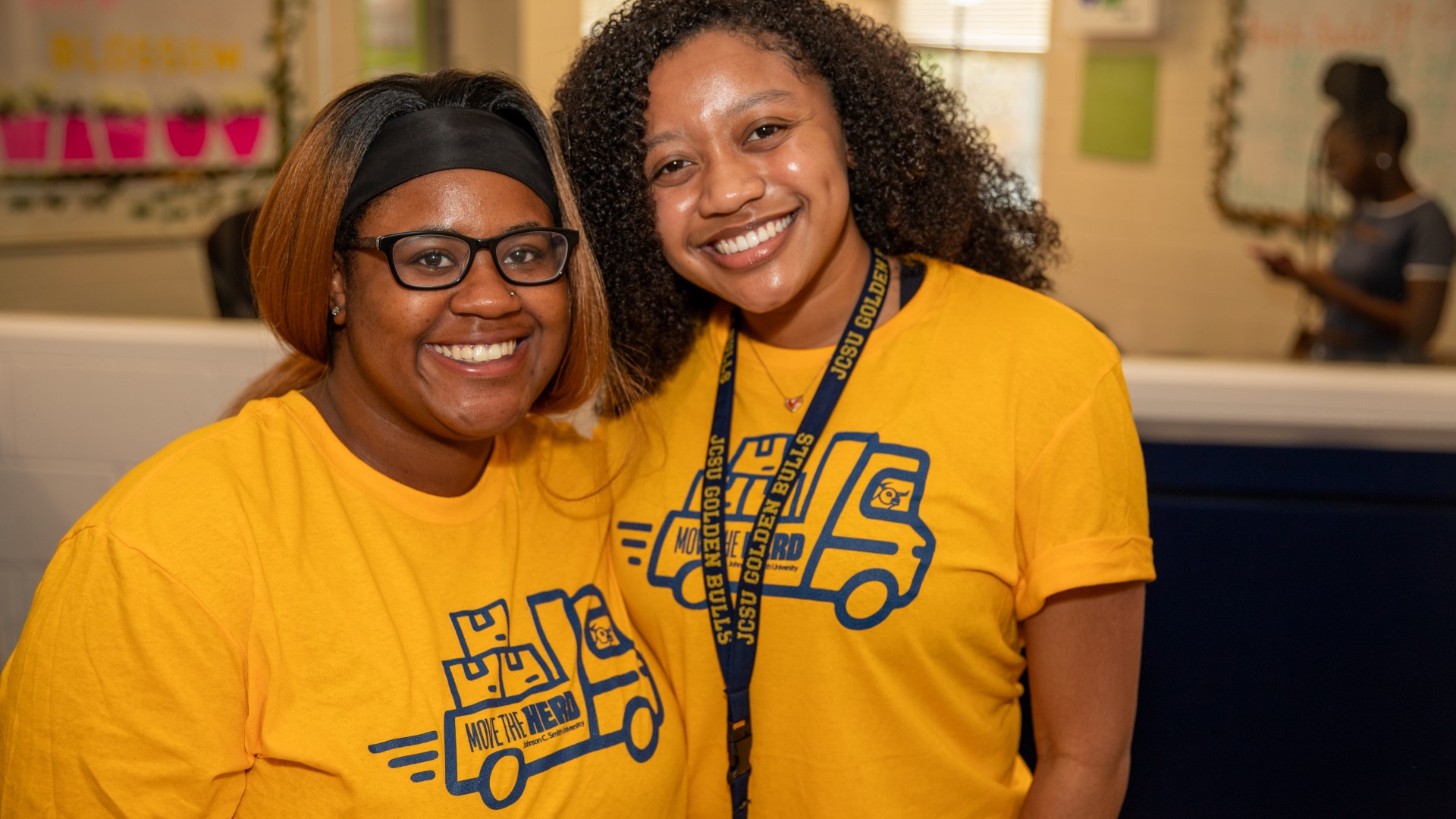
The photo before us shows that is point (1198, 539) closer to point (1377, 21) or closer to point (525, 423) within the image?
point (525, 423)

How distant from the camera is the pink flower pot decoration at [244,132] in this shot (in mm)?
4465

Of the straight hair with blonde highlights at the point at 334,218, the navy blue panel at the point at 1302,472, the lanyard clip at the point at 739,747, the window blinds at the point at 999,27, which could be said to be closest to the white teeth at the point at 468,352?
the straight hair with blonde highlights at the point at 334,218

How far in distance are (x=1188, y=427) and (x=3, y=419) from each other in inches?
101

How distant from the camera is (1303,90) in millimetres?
4410

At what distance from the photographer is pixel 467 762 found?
4.31 feet

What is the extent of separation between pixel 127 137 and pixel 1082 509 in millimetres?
3996

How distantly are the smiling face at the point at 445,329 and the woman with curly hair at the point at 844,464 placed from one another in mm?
229

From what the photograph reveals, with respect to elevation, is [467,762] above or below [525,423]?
below

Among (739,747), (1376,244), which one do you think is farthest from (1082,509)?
(1376,244)

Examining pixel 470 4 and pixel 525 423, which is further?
pixel 470 4

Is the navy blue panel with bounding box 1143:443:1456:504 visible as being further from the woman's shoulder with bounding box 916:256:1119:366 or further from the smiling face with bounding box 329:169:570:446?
the smiling face with bounding box 329:169:570:446

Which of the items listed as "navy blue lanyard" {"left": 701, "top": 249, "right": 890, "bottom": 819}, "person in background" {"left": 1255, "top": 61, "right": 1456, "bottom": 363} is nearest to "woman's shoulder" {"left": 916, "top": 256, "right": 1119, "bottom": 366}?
"navy blue lanyard" {"left": 701, "top": 249, "right": 890, "bottom": 819}

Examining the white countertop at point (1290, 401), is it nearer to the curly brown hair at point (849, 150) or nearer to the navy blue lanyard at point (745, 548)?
the curly brown hair at point (849, 150)

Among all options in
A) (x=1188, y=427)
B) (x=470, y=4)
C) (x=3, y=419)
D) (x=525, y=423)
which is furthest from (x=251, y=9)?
(x=1188, y=427)
